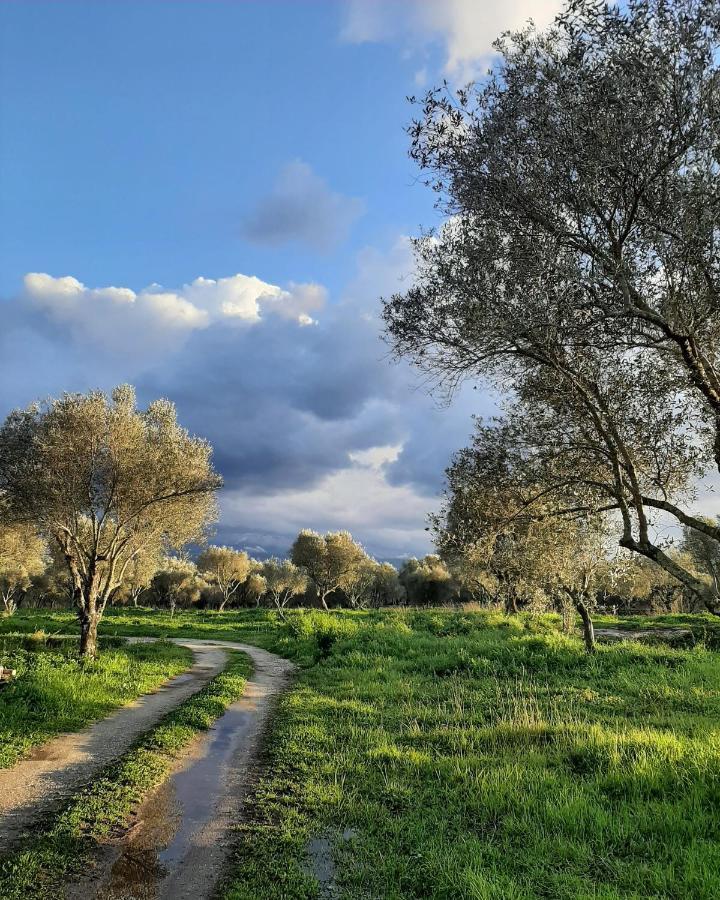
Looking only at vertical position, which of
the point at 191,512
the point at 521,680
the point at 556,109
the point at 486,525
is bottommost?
the point at 521,680

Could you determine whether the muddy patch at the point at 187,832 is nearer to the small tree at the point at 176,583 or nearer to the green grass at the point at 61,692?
the green grass at the point at 61,692

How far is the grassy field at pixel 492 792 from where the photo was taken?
633cm

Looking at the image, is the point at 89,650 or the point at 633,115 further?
the point at 89,650

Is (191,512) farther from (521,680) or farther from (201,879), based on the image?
(201,879)

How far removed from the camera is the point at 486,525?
11.8m

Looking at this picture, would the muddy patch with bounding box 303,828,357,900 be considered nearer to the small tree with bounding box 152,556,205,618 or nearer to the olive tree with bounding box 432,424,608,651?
the olive tree with bounding box 432,424,608,651

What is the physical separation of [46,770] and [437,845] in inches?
290

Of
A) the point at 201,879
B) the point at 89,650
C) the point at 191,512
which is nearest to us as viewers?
the point at 201,879

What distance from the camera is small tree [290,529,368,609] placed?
286 feet

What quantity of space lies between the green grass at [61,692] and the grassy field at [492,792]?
16.4ft

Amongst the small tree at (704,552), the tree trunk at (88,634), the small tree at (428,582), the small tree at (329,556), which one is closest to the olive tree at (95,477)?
the tree trunk at (88,634)

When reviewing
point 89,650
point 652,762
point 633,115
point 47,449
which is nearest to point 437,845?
point 652,762

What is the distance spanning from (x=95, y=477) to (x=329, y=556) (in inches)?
2562

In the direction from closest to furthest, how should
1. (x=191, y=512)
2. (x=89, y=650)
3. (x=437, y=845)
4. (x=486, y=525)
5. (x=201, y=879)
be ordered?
(x=201, y=879), (x=437, y=845), (x=486, y=525), (x=89, y=650), (x=191, y=512)
